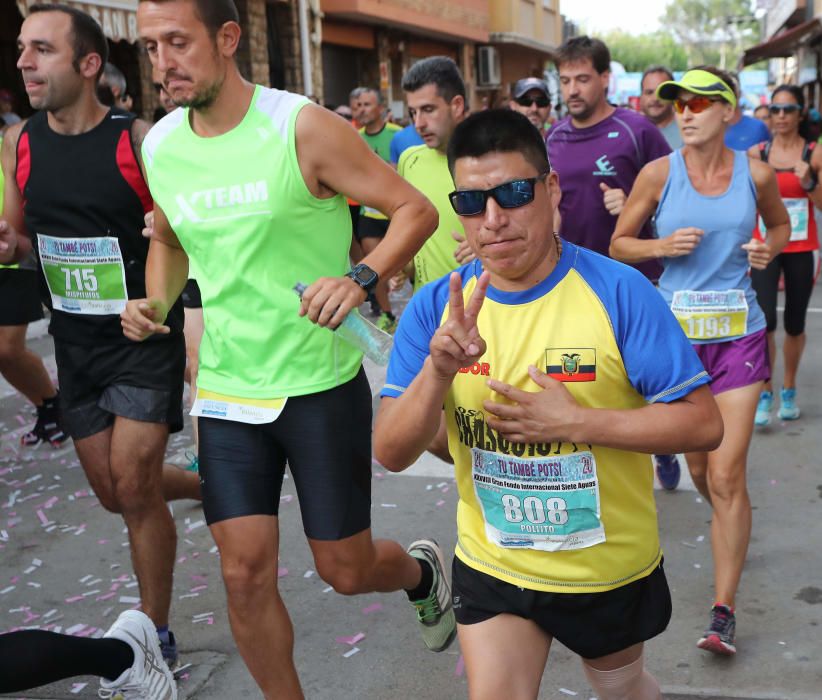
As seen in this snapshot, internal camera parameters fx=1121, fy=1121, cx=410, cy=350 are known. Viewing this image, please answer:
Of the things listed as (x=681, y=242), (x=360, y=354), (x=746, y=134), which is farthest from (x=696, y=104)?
(x=746, y=134)

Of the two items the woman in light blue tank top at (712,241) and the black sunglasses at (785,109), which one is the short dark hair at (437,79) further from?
the black sunglasses at (785,109)

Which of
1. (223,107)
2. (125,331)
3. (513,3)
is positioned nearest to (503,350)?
(223,107)

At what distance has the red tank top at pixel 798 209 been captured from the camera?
7230 millimetres

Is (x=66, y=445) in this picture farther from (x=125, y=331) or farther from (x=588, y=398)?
(x=588, y=398)

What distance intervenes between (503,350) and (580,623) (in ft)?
2.13

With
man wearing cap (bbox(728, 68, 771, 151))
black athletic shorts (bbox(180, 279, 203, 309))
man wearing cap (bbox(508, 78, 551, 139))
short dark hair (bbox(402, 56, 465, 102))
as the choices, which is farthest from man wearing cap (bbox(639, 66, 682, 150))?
black athletic shorts (bbox(180, 279, 203, 309))

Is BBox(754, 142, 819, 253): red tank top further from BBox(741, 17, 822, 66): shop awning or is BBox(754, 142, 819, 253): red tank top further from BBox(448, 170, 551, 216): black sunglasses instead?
BBox(741, 17, 822, 66): shop awning

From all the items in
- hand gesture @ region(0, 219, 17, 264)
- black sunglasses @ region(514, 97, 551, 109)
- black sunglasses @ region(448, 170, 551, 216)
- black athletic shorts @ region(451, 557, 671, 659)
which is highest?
black sunglasses @ region(514, 97, 551, 109)

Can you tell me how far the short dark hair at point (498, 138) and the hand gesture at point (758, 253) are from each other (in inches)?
79.2

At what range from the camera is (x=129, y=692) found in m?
3.43

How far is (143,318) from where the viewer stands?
3506mm

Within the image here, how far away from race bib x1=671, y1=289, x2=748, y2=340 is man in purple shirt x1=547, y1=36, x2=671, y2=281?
119 centimetres

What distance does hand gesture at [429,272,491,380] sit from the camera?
2.19 metres

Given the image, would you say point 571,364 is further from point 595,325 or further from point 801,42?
point 801,42
